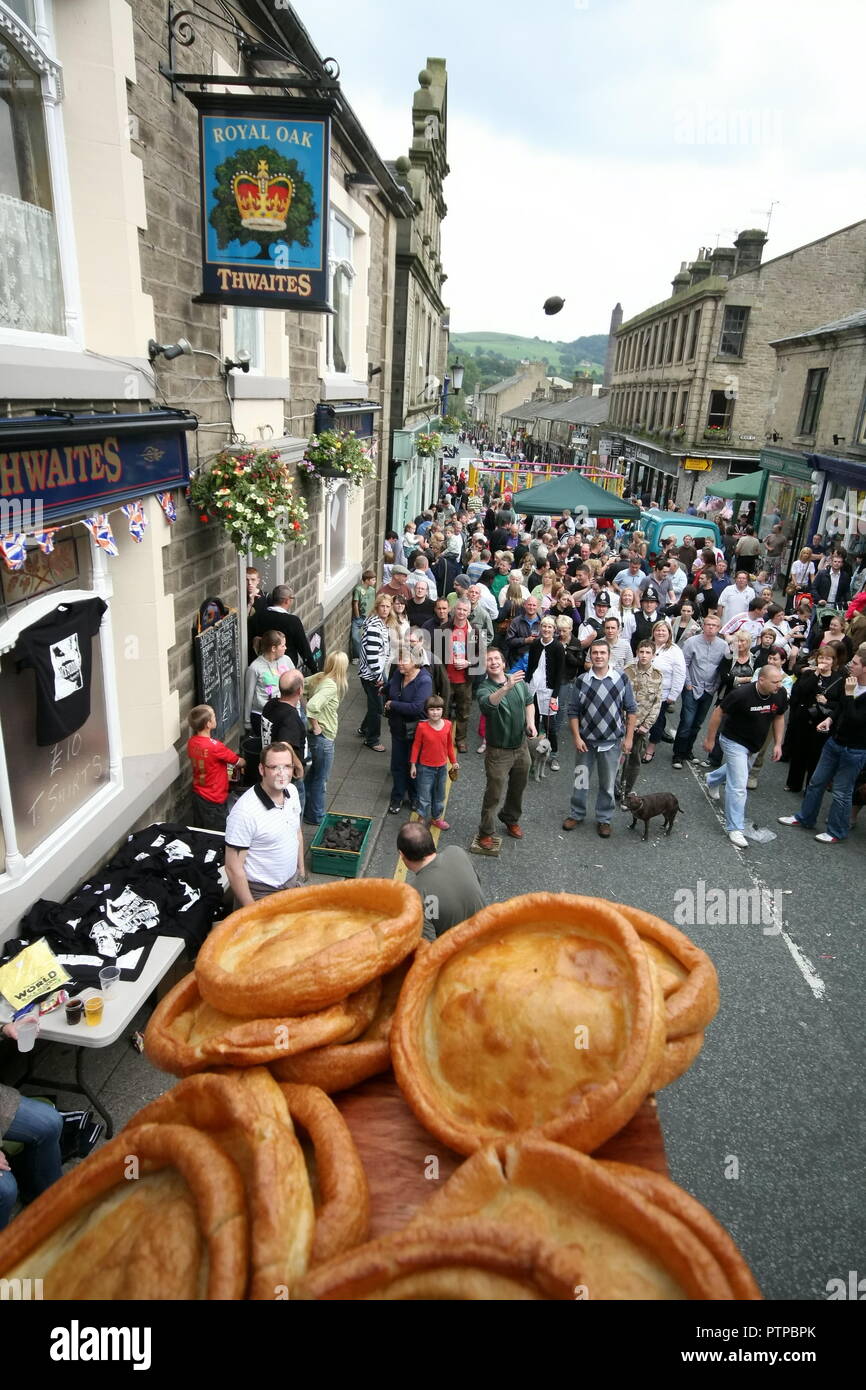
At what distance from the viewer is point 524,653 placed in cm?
1034

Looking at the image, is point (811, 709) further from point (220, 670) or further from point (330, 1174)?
point (330, 1174)

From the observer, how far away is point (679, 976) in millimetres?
2574

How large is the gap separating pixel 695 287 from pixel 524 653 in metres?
35.5

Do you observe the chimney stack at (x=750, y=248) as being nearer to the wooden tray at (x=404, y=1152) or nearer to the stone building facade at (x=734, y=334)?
the stone building facade at (x=734, y=334)

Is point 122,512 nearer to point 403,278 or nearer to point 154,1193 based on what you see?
point 154,1193

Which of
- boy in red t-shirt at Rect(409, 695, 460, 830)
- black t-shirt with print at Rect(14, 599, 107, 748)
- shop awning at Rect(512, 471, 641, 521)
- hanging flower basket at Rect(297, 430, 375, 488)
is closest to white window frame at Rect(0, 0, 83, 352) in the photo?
black t-shirt with print at Rect(14, 599, 107, 748)

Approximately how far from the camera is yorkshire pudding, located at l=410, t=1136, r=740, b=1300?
1.72 m

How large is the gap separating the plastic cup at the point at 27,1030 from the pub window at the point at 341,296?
1088 cm

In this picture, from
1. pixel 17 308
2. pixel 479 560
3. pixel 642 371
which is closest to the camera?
pixel 17 308

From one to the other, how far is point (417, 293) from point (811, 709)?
61.4 feet

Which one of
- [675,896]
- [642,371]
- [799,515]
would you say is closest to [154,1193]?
[675,896]

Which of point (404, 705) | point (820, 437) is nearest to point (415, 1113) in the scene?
point (404, 705)

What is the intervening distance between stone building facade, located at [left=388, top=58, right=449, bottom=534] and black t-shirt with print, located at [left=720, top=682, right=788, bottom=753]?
14.1 m

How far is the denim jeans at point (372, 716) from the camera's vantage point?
33.5 feet
